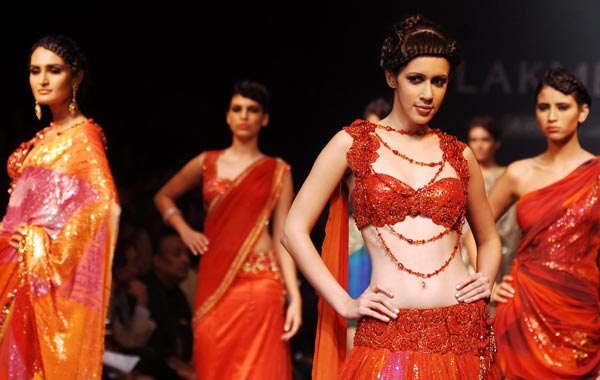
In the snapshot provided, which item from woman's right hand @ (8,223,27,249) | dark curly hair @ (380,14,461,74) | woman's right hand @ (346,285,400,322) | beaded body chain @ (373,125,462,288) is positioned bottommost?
woman's right hand @ (8,223,27,249)

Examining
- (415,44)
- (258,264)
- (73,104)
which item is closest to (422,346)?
(415,44)

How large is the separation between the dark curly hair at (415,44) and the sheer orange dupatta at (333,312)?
1.40 ft

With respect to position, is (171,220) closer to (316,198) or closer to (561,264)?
(561,264)

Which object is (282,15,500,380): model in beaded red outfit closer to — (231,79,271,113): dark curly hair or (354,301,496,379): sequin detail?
(354,301,496,379): sequin detail

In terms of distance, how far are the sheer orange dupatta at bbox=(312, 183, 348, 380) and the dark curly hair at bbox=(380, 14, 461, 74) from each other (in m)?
0.43

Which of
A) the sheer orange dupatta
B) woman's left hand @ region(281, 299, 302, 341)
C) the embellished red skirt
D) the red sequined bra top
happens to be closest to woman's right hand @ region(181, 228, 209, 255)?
woman's left hand @ region(281, 299, 302, 341)

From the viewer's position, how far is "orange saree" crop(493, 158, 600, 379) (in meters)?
5.02

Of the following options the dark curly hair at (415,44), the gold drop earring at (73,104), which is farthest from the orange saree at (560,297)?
the gold drop earring at (73,104)

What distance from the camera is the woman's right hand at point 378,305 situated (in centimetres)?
347

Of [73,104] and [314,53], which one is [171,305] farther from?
[73,104]

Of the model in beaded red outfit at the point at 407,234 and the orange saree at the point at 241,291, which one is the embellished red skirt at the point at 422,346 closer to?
the model in beaded red outfit at the point at 407,234

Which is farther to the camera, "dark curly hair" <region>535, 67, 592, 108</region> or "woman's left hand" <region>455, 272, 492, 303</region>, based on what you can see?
"dark curly hair" <region>535, 67, 592, 108</region>

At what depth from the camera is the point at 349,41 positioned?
288 inches

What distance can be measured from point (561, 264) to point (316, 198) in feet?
5.84
